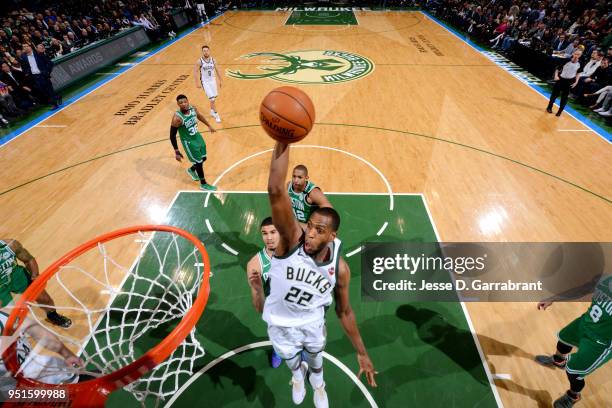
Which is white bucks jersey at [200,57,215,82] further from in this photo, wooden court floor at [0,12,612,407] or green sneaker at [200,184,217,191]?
green sneaker at [200,184,217,191]

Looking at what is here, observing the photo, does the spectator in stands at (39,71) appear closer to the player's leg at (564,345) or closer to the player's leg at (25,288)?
the player's leg at (25,288)

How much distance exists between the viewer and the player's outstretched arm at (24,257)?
3605mm

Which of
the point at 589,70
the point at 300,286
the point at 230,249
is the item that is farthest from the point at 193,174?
the point at 589,70

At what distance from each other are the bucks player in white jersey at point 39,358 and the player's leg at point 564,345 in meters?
4.55

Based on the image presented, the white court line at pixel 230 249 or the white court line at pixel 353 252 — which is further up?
the white court line at pixel 230 249

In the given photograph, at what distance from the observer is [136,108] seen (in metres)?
10.0

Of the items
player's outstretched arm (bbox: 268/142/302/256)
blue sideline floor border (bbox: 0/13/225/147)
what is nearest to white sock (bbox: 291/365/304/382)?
player's outstretched arm (bbox: 268/142/302/256)

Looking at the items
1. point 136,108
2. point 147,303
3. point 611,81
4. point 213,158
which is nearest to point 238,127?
point 213,158

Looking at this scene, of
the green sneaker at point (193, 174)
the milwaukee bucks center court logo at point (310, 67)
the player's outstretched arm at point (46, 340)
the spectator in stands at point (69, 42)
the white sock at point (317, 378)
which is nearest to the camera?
the player's outstretched arm at point (46, 340)

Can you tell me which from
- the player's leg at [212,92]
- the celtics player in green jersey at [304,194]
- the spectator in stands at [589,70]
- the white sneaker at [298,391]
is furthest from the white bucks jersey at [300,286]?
the spectator in stands at [589,70]

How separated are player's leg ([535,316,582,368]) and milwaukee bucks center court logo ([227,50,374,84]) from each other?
9934 millimetres

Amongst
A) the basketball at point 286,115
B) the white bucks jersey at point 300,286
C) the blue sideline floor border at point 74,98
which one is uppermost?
the basketball at point 286,115

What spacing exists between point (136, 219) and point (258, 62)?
32.1 ft

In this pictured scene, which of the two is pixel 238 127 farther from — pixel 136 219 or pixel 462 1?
pixel 462 1
